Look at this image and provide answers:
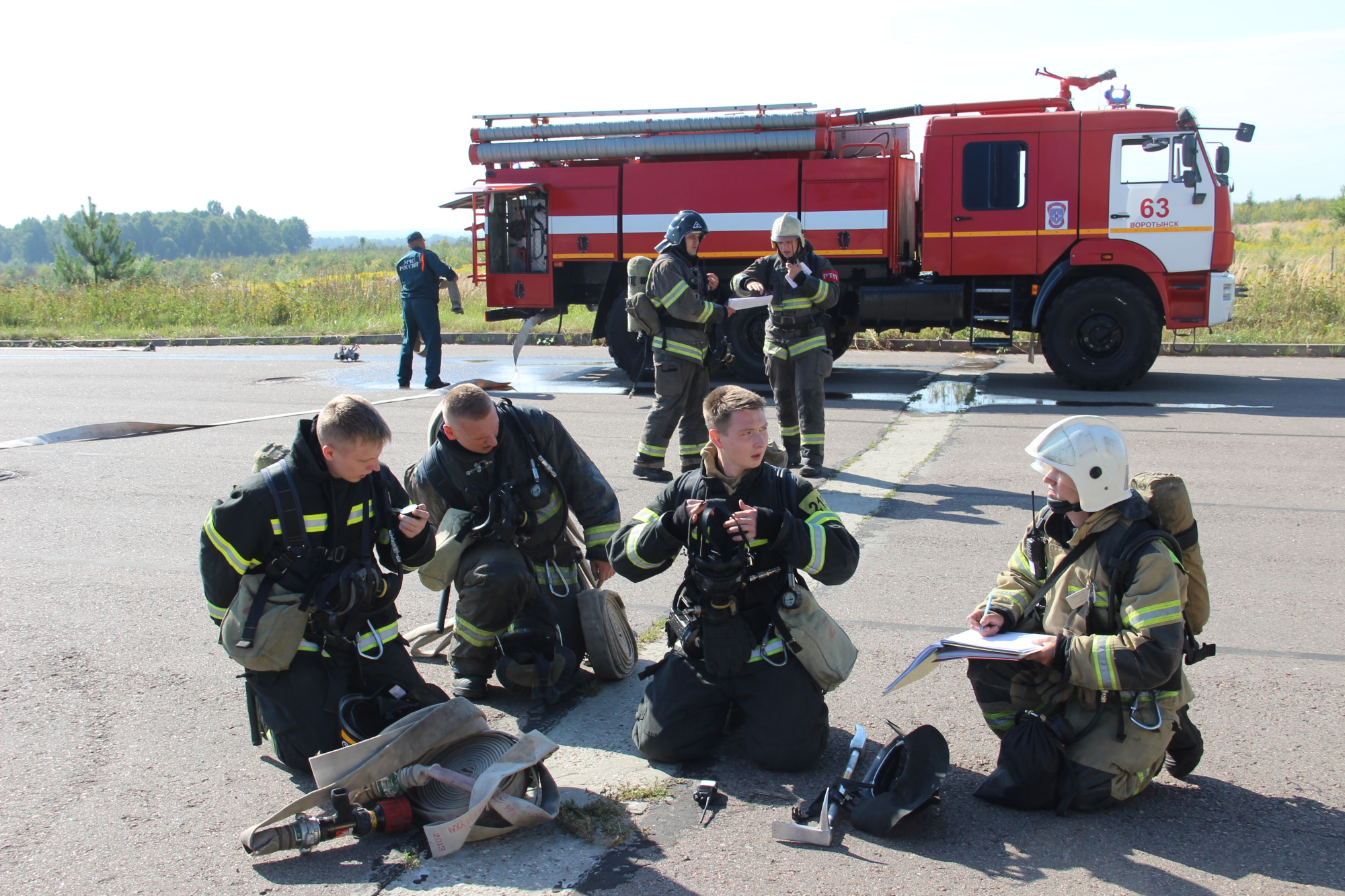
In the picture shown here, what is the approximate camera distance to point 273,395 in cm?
1270

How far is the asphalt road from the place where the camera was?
2.90 metres

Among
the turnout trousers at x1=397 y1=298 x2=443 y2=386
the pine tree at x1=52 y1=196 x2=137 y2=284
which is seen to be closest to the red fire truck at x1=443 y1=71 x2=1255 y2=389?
the turnout trousers at x1=397 y1=298 x2=443 y2=386

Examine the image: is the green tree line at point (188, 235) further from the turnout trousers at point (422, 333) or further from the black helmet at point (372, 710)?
the black helmet at point (372, 710)

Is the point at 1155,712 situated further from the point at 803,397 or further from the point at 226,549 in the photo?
the point at 803,397

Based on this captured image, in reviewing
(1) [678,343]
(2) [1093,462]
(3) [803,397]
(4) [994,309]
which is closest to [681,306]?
(1) [678,343]

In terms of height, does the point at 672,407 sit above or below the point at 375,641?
above

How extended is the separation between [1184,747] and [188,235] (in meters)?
174

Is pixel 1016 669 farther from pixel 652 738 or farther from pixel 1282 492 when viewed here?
pixel 1282 492

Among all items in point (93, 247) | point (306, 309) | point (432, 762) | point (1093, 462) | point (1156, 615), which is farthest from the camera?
point (93, 247)

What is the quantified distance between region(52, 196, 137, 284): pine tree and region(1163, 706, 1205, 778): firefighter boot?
3385 cm

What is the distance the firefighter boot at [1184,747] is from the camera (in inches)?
126

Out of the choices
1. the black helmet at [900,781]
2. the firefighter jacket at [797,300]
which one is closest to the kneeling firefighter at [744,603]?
the black helmet at [900,781]

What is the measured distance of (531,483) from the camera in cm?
420

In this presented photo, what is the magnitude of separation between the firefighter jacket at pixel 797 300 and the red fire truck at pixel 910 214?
3.27m
